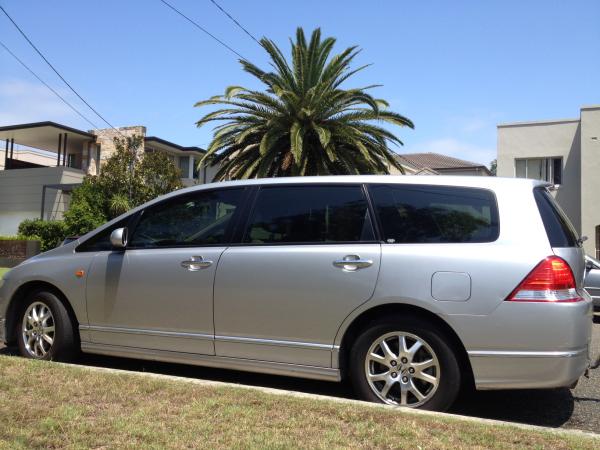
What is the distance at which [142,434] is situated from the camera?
3309 millimetres

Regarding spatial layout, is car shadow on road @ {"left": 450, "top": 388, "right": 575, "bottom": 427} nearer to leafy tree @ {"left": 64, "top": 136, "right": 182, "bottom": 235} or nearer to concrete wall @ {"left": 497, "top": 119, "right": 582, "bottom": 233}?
→ concrete wall @ {"left": 497, "top": 119, "right": 582, "bottom": 233}

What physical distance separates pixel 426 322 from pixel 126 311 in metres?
2.62

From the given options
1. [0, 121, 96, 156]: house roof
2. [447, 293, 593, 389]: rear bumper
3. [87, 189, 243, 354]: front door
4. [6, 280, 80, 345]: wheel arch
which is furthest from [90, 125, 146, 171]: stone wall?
[447, 293, 593, 389]: rear bumper

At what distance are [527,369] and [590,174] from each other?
21296 millimetres

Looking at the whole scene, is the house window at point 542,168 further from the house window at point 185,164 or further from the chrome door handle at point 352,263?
the chrome door handle at point 352,263

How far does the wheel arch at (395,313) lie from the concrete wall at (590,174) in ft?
67.7

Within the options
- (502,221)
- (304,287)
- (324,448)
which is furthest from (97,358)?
(502,221)

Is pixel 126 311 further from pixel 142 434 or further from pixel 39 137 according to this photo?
pixel 39 137

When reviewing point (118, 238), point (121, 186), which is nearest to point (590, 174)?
point (121, 186)

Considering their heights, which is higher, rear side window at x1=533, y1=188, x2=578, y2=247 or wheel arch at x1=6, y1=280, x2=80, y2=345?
rear side window at x1=533, y1=188, x2=578, y2=247

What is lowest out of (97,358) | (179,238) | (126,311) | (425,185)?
(97,358)

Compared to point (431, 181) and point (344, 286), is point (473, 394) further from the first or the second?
point (431, 181)

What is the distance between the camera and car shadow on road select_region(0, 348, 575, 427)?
4.34m

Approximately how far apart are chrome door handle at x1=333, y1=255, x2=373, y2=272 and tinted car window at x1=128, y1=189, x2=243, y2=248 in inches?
43.5
